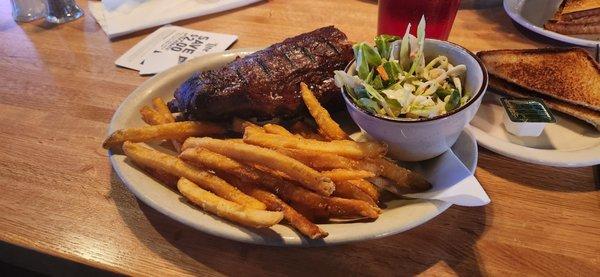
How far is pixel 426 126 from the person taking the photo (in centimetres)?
97

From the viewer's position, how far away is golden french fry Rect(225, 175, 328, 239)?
0.87 metres

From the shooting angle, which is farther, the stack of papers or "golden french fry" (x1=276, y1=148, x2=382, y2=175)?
the stack of papers

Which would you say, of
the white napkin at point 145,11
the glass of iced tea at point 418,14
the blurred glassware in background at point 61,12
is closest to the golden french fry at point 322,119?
the glass of iced tea at point 418,14

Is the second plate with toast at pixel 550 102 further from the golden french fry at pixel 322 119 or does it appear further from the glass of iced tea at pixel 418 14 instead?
the golden french fry at pixel 322 119

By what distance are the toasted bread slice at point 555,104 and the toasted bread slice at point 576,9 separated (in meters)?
0.62

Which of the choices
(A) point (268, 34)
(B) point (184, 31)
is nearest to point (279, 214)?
(A) point (268, 34)

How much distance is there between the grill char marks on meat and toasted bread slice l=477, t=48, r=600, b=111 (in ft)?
1.74

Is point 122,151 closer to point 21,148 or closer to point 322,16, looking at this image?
point 21,148

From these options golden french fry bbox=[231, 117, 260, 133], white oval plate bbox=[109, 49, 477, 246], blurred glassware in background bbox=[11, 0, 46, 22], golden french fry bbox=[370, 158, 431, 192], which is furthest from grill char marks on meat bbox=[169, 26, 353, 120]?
blurred glassware in background bbox=[11, 0, 46, 22]

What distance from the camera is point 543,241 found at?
3.32 feet

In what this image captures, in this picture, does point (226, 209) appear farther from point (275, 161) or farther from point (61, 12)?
point (61, 12)

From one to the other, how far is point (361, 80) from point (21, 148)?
104 centimetres

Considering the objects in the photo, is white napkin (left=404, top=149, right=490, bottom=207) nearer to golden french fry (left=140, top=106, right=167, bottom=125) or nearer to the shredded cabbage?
the shredded cabbage

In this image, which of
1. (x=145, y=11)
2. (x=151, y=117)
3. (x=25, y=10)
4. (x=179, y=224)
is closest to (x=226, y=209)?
(x=179, y=224)
